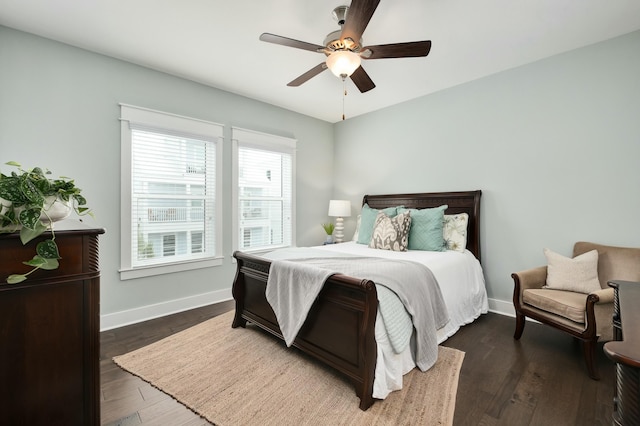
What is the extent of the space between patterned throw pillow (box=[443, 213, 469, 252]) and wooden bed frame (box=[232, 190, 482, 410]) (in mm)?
1883

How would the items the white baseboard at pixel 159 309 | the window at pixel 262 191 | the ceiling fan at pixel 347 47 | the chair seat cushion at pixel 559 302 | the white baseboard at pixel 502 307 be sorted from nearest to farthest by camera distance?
A: the ceiling fan at pixel 347 47 → the chair seat cushion at pixel 559 302 → the white baseboard at pixel 159 309 → the white baseboard at pixel 502 307 → the window at pixel 262 191

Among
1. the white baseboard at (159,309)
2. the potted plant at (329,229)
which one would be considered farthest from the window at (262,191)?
the white baseboard at (159,309)

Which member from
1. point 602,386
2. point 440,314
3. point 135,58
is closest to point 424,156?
point 440,314

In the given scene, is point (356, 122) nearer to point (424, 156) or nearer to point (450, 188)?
point (424, 156)

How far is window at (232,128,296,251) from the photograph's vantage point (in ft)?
13.0

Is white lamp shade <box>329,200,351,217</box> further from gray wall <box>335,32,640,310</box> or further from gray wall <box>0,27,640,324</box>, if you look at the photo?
gray wall <box>0,27,640,324</box>

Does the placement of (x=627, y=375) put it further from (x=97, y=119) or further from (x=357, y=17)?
(x=97, y=119)

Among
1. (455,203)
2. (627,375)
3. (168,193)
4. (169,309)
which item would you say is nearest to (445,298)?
(455,203)

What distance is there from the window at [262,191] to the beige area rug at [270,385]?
1709mm

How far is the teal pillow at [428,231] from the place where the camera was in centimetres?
320

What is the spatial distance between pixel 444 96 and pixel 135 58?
3.60 metres

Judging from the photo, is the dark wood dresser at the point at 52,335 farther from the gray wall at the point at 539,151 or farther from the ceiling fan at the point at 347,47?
the gray wall at the point at 539,151

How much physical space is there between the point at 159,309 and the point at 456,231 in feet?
11.4

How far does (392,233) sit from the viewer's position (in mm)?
3258
